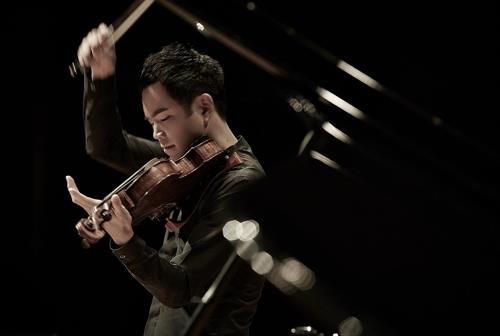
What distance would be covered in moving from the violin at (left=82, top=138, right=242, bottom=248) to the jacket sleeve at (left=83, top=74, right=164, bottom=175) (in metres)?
0.30

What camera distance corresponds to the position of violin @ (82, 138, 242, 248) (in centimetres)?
165

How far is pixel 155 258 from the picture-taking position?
1516 mm

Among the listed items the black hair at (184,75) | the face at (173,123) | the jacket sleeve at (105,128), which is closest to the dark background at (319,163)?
the black hair at (184,75)

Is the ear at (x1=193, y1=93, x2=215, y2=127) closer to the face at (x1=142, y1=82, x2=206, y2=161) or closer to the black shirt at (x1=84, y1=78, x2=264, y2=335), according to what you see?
the face at (x1=142, y1=82, x2=206, y2=161)

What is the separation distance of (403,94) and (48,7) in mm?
1575

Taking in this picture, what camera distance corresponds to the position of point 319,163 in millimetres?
1077

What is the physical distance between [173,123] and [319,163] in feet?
2.63

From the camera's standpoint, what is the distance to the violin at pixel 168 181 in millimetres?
1648

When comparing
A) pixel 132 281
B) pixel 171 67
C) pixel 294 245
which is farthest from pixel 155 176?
pixel 132 281

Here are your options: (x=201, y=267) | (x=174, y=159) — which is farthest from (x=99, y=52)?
(x=201, y=267)

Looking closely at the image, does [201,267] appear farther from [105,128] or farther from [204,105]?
[105,128]

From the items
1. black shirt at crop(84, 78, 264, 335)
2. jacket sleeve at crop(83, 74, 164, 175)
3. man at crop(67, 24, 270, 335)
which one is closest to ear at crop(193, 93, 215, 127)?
man at crop(67, 24, 270, 335)

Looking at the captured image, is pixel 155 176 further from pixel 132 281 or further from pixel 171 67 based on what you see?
pixel 132 281

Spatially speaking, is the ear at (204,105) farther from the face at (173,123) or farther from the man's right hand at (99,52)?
the man's right hand at (99,52)
